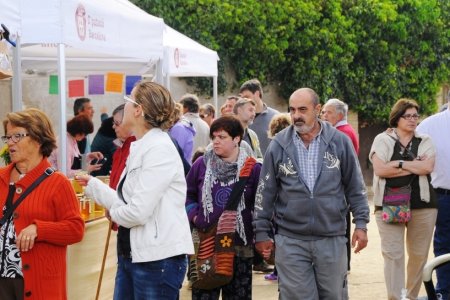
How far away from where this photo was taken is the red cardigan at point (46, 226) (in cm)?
502

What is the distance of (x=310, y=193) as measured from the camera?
6324 millimetres

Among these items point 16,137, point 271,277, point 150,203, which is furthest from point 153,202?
point 271,277

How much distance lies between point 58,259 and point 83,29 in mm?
3365

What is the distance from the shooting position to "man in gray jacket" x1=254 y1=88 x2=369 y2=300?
6.34 m

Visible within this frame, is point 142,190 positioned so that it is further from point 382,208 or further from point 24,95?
point 24,95

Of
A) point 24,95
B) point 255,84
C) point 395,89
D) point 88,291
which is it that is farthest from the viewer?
point 395,89

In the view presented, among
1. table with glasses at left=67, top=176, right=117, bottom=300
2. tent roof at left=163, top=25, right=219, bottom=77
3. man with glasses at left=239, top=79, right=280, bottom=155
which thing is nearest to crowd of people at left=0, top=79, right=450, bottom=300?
table with glasses at left=67, top=176, right=117, bottom=300

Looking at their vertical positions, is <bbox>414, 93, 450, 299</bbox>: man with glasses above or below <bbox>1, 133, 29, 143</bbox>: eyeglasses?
below

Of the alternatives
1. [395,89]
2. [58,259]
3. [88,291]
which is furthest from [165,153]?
[395,89]

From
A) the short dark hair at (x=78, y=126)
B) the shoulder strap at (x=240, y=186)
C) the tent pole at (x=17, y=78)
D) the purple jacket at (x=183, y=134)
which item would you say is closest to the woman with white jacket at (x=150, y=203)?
the shoulder strap at (x=240, y=186)

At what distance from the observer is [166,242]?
5133mm

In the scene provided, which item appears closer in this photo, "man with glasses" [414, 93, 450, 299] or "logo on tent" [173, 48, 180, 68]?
"man with glasses" [414, 93, 450, 299]

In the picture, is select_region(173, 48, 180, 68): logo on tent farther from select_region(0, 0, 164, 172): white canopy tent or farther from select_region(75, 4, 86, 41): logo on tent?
select_region(75, 4, 86, 41): logo on tent

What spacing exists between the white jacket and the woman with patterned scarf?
173cm
